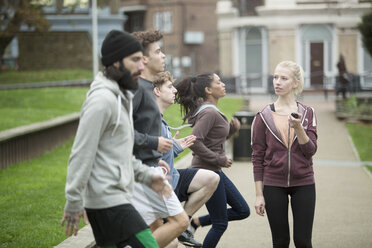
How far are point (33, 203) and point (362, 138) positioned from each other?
39.9ft

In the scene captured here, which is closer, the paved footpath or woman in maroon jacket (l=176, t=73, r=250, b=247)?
woman in maroon jacket (l=176, t=73, r=250, b=247)

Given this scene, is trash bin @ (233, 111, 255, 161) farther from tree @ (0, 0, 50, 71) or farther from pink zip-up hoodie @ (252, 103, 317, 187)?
tree @ (0, 0, 50, 71)

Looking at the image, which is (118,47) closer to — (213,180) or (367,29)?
(213,180)

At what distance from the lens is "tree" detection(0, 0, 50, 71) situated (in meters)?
31.7

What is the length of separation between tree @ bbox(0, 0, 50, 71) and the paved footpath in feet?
60.9

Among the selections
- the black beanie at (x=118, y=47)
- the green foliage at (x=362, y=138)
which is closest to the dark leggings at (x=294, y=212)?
the black beanie at (x=118, y=47)

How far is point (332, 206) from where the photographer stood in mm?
9812

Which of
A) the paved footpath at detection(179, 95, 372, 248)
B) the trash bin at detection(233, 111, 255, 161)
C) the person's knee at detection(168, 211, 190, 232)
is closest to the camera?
the person's knee at detection(168, 211, 190, 232)

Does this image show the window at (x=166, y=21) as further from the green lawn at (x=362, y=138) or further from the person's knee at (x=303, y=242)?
the person's knee at (x=303, y=242)

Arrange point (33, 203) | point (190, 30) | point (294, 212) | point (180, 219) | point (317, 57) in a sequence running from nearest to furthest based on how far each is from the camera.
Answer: point (180, 219) → point (294, 212) → point (33, 203) → point (317, 57) → point (190, 30)

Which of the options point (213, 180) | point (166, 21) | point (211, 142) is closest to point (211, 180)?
point (213, 180)

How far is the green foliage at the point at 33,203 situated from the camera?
698 cm

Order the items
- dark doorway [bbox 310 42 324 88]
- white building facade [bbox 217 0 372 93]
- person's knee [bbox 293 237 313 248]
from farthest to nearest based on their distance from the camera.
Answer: dark doorway [bbox 310 42 324 88] < white building facade [bbox 217 0 372 93] < person's knee [bbox 293 237 313 248]

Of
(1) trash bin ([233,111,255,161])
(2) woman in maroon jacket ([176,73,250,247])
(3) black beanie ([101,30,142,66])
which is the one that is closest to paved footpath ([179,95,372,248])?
(1) trash bin ([233,111,255,161])
